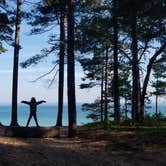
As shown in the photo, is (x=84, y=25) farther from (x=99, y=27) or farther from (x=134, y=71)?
(x=134, y=71)

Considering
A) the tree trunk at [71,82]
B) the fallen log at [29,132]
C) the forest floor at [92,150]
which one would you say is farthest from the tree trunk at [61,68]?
the fallen log at [29,132]

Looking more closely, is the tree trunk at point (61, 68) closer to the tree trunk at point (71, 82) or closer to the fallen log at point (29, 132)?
the tree trunk at point (71, 82)

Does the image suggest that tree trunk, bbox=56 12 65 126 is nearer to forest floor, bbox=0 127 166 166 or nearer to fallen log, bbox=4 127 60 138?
forest floor, bbox=0 127 166 166

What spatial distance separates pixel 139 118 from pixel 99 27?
6911 mm

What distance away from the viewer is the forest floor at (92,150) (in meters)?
14.5

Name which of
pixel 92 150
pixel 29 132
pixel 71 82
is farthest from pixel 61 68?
pixel 92 150

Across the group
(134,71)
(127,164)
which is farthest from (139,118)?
(127,164)

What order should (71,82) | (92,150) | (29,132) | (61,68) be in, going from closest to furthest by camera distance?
(92,150)
(29,132)
(71,82)
(61,68)

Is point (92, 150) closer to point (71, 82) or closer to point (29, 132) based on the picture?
point (29, 132)

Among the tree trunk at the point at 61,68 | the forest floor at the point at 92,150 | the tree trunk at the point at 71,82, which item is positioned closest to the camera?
the forest floor at the point at 92,150

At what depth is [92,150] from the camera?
16.9m

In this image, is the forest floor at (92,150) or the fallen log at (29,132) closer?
the forest floor at (92,150)

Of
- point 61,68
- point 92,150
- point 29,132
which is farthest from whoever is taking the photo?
point 61,68

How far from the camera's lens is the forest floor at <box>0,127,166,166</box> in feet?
47.4
